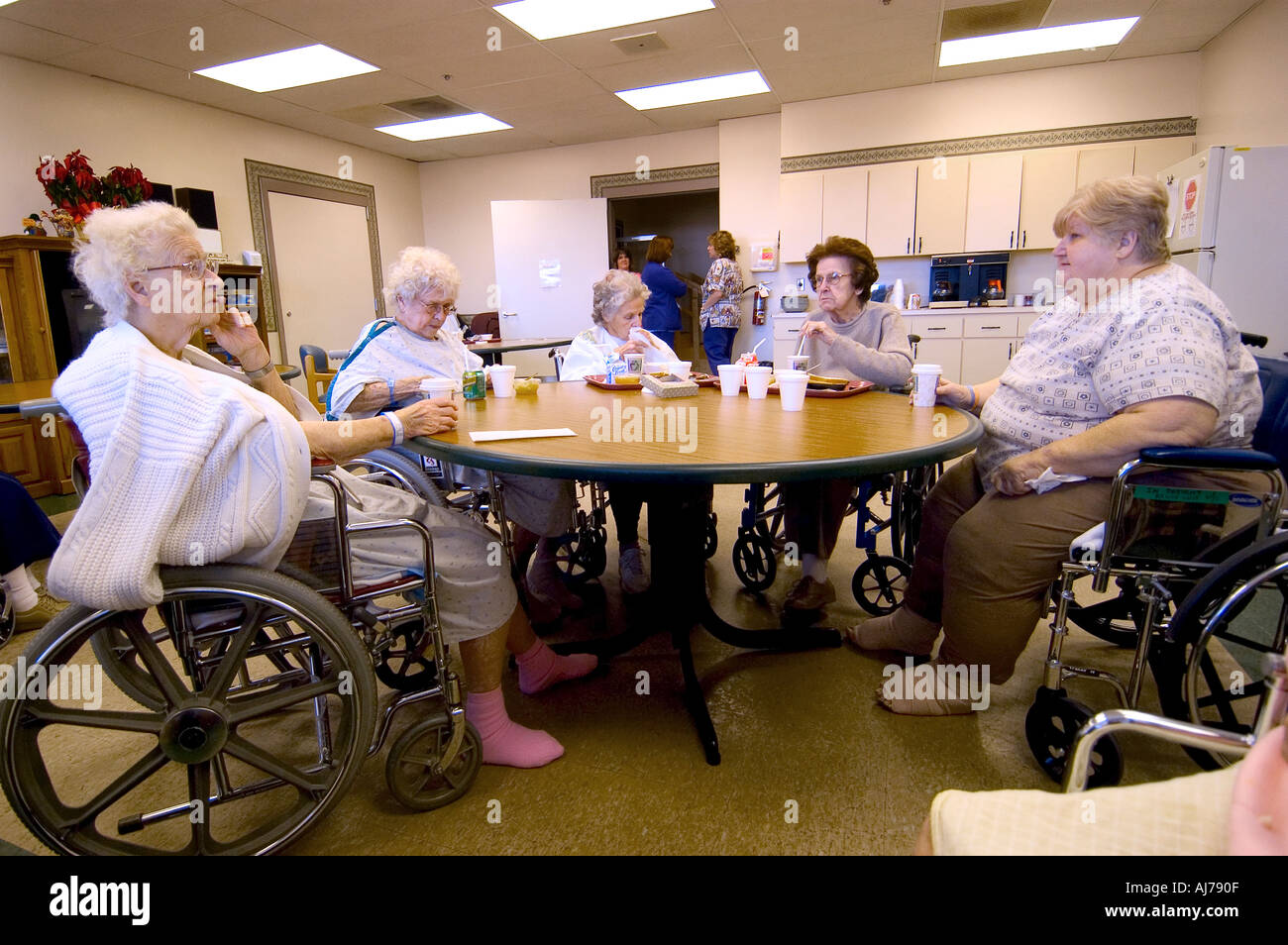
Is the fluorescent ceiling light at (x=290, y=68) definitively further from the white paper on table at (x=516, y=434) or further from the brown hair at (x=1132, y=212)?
the brown hair at (x=1132, y=212)

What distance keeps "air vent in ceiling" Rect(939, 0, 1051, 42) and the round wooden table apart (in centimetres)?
360

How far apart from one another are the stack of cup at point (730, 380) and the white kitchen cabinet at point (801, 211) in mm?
4355

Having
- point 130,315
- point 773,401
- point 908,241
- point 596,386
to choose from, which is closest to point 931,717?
point 773,401

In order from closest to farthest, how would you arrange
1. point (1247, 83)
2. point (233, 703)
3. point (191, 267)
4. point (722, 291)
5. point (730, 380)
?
point (233, 703) < point (191, 267) < point (730, 380) < point (1247, 83) < point (722, 291)

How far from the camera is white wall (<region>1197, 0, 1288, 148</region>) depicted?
397cm

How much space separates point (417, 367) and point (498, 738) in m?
1.28

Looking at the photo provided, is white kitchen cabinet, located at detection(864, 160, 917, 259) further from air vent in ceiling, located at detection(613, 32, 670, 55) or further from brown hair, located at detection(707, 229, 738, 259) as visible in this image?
air vent in ceiling, located at detection(613, 32, 670, 55)

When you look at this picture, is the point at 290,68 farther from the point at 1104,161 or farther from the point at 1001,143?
the point at 1104,161

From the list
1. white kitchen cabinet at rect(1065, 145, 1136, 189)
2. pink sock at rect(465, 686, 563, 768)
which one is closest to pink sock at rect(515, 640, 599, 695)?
pink sock at rect(465, 686, 563, 768)

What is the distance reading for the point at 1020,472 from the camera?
5.21 ft

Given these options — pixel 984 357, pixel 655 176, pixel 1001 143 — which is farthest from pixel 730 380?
pixel 655 176

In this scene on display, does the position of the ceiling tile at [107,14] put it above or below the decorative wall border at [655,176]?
above

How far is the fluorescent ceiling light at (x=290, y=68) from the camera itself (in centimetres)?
475

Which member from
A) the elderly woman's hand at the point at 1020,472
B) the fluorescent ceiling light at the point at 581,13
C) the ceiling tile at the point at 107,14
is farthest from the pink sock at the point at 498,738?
the ceiling tile at the point at 107,14
